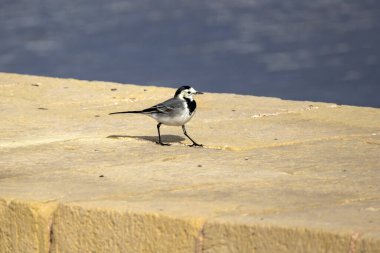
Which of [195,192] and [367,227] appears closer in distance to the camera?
[367,227]

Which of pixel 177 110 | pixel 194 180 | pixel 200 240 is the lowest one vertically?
pixel 200 240

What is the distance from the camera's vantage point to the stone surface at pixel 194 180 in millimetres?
4266

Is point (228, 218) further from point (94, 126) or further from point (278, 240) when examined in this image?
point (94, 126)

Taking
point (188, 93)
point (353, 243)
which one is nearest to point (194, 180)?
point (353, 243)

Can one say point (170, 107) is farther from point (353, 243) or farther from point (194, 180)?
point (353, 243)

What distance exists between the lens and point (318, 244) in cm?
396

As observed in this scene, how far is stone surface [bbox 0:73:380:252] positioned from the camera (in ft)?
14.0

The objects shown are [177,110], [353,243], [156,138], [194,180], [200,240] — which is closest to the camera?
[353,243]

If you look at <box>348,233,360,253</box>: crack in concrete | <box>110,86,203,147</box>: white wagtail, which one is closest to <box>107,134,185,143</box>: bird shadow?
<box>110,86,203,147</box>: white wagtail

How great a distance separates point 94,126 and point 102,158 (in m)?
1.78

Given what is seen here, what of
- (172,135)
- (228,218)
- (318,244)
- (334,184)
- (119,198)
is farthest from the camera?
(172,135)

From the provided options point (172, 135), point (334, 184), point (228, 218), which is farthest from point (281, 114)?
point (228, 218)

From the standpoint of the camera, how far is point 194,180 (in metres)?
5.54

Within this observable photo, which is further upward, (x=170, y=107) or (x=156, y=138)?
(x=170, y=107)
